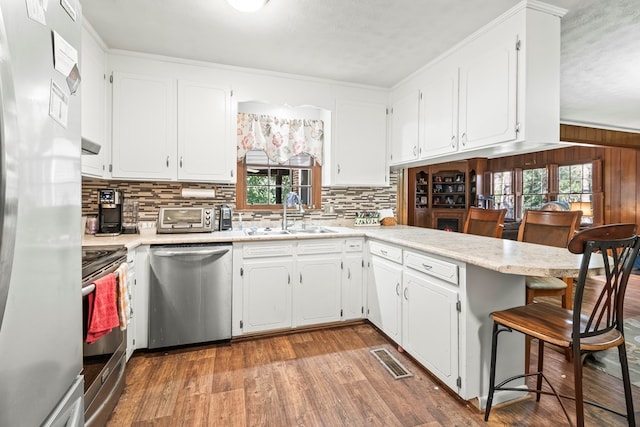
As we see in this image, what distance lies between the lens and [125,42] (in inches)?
99.7

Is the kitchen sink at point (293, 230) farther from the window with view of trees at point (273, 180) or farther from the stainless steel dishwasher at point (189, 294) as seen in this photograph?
the stainless steel dishwasher at point (189, 294)

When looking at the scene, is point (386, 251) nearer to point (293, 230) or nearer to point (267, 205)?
point (293, 230)

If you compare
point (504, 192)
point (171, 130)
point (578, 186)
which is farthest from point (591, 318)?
point (504, 192)

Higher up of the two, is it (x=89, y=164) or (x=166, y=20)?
(x=166, y=20)

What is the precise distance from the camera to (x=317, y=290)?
2.80 meters

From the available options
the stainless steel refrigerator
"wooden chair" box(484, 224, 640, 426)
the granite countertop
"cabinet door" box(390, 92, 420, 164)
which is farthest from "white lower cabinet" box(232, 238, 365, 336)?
the stainless steel refrigerator

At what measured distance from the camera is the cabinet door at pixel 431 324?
72.7 inches

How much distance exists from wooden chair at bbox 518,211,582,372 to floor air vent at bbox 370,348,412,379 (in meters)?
0.72

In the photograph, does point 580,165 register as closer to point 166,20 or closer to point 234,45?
point 234,45

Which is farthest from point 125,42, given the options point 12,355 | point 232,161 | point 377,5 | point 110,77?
point 12,355

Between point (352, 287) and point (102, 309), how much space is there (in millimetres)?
1930

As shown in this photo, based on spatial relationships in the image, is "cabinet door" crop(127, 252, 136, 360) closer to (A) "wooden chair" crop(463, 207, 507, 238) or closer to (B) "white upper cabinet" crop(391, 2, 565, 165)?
(B) "white upper cabinet" crop(391, 2, 565, 165)

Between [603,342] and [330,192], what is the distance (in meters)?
2.52

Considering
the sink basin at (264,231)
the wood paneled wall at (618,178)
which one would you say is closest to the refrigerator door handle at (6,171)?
the sink basin at (264,231)
